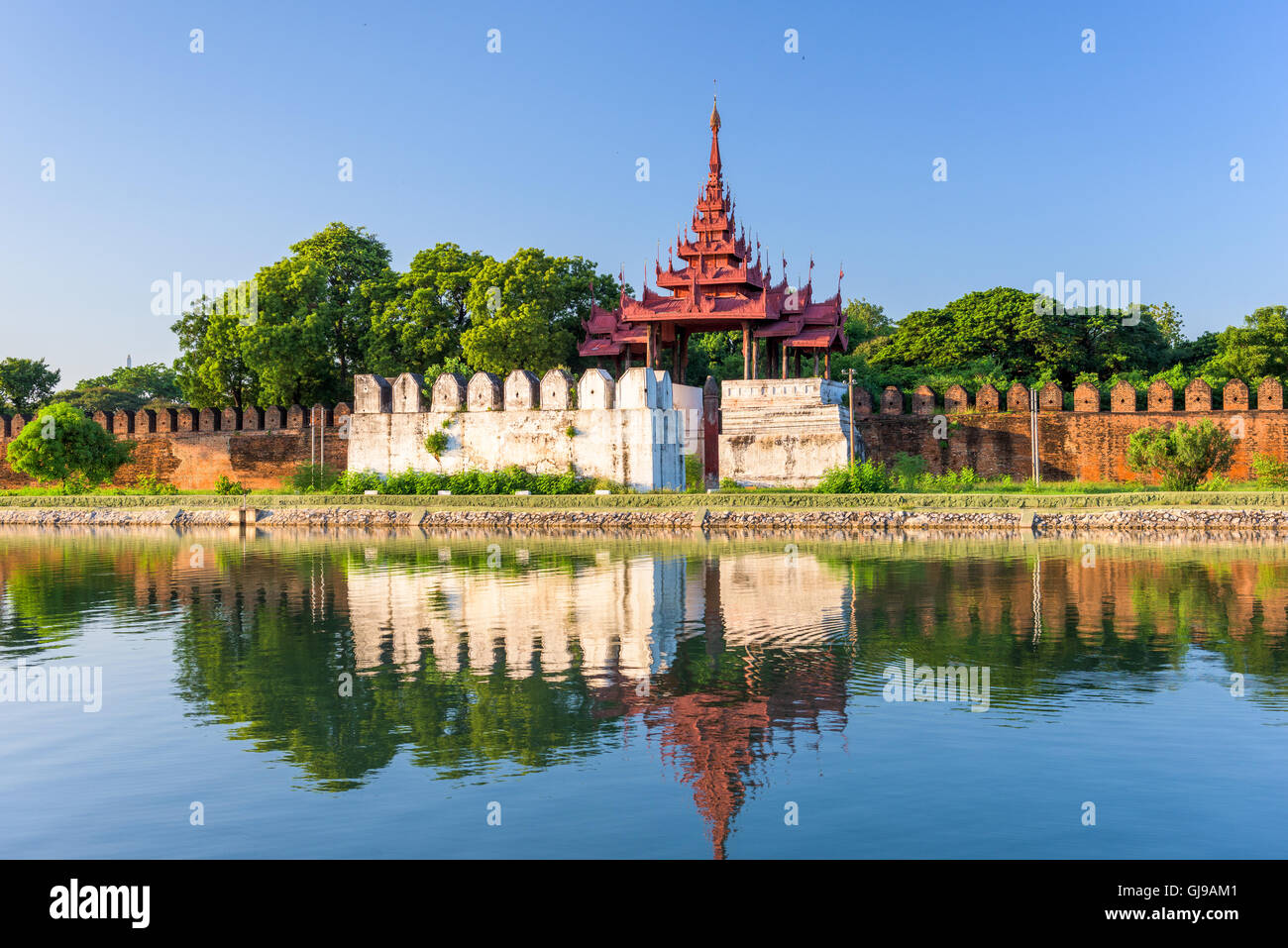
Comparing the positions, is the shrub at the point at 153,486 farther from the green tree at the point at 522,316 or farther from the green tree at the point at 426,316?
the green tree at the point at 522,316

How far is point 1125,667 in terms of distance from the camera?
10000 mm

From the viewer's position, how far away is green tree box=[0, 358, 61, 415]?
186 feet

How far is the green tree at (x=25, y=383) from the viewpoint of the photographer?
5684 cm

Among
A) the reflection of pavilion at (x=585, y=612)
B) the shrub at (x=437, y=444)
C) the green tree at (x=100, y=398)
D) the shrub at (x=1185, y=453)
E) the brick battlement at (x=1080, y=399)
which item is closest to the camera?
the reflection of pavilion at (x=585, y=612)

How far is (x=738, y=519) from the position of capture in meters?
28.8

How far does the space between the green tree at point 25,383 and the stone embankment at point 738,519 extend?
80.4 ft

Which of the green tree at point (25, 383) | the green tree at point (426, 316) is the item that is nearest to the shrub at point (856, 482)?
the green tree at point (426, 316)

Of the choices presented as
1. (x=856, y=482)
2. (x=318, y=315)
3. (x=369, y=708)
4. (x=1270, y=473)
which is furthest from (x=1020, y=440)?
(x=369, y=708)

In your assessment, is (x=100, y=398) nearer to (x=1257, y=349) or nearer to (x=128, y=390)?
(x=128, y=390)

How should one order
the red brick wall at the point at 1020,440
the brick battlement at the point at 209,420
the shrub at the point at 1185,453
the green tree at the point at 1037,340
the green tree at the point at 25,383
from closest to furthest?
the shrub at the point at 1185,453
the red brick wall at the point at 1020,440
the brick battlement at the point at 209,420
the green tree at the point at 1037,340
the green tree at the point at 25,383

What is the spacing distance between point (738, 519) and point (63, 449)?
25042 millimetres

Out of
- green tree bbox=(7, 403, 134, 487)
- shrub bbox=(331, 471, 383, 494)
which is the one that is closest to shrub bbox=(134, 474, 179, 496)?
green tree bbox=(7, 403, 134, 487)
